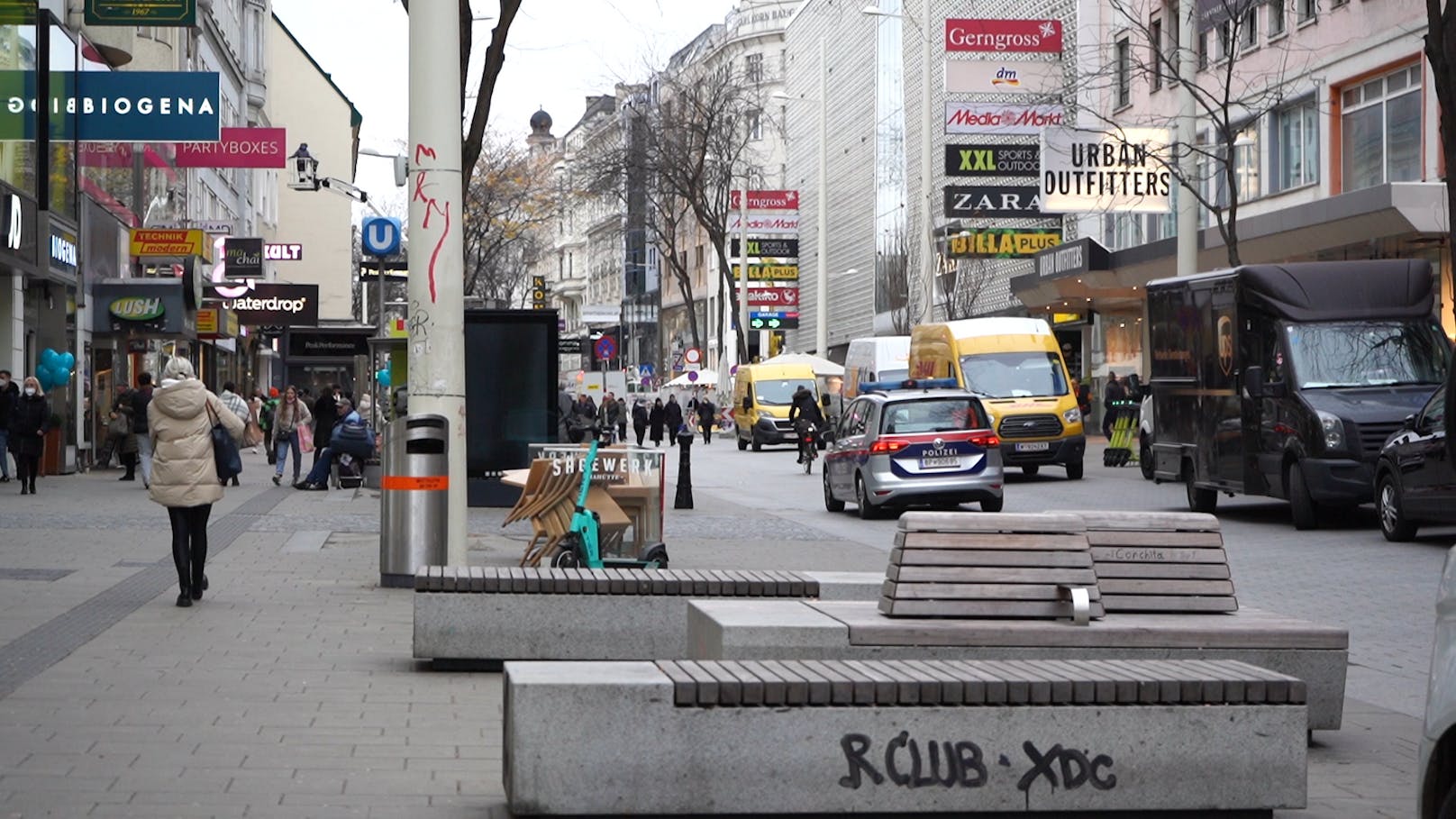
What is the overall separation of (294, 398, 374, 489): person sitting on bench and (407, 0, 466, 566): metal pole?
18.1 metres

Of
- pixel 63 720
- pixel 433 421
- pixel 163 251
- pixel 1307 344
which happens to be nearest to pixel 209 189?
pixel 163 251

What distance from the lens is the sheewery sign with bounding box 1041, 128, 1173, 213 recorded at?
36781 millimetres

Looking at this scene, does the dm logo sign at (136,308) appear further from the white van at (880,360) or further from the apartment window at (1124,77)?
the apartment window at (1124,77)

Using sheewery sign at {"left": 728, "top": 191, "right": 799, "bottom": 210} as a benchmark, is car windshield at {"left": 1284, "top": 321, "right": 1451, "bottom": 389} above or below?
below

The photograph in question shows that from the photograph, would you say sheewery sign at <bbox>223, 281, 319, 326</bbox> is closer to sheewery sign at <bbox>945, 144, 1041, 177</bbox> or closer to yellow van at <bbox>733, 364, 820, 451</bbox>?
yellow van at <bbox>733, 364, 820, 451</bbox>

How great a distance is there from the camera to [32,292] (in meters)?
33.5

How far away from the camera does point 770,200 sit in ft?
223

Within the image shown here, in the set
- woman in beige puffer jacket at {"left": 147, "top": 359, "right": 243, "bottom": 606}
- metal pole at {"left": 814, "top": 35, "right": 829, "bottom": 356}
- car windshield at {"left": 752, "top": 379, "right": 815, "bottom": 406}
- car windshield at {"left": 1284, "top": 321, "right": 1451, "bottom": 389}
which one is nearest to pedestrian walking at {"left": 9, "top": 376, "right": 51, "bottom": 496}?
woman in beige puffer jacket at {"left": 147, "top": 359, "right": 243, "bottom": 606}

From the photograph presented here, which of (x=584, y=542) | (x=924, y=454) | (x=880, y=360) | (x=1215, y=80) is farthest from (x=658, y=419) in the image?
(x=584, y=542)

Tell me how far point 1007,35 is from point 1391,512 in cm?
1886

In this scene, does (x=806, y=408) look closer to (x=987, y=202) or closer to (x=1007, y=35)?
(x=987, y=202)

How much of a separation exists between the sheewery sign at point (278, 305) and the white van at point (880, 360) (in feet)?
45.5

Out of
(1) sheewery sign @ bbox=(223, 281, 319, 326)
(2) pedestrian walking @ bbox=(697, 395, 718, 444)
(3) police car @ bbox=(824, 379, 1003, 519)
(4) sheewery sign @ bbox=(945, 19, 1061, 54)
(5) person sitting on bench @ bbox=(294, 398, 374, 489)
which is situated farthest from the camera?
(2) pedestrian walking @ bbox=(697, 395, 718, 444)

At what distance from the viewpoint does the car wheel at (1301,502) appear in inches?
878
